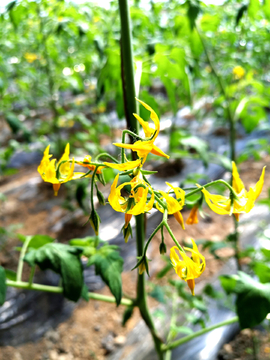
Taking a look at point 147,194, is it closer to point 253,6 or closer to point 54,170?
point 54,170

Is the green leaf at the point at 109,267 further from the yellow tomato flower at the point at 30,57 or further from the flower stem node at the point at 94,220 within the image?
the yellow tomato flower at the point at 30,57

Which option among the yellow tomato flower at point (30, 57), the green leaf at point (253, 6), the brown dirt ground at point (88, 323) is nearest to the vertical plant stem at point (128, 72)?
the green leaf at point (253, 6)

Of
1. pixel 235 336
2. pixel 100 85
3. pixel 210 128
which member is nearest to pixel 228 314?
pixel 235 336

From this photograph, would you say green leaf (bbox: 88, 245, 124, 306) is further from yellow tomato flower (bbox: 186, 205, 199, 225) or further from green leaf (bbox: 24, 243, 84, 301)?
yellow tomato flower (bbox: 186, 205, 199, 225)

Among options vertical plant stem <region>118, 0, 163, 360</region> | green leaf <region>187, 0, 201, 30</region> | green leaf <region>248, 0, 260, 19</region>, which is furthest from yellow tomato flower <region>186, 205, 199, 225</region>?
green leaf <region>248, 0, 260, 19</region>

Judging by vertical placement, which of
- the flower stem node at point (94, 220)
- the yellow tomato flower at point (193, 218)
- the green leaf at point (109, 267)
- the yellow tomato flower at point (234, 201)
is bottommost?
the green leaf at point (109, 267)

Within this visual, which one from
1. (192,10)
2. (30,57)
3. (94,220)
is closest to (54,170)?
(94,220)

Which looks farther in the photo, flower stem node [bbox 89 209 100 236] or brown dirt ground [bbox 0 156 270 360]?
brown dirt ground [bbox 0 156 270 360]
